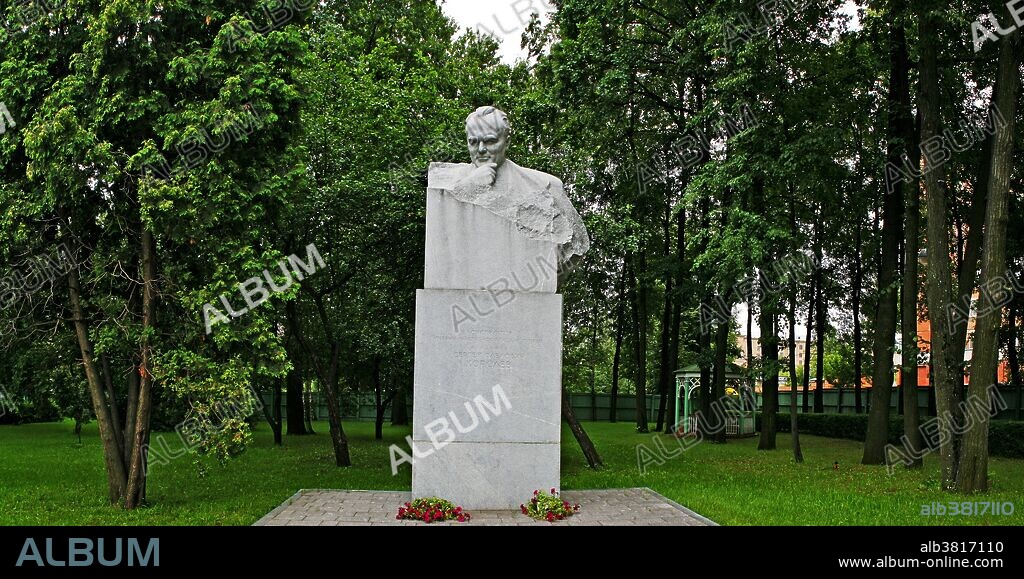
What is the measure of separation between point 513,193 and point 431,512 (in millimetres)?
3596

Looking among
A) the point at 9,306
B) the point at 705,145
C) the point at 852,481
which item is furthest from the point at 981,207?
the point at 9,306

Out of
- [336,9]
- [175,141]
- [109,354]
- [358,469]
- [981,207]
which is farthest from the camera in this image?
[336,9]

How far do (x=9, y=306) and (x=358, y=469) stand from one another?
23.2ft

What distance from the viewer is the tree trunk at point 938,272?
12.4 m

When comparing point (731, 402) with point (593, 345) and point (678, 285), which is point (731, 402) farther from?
point (593, 345)

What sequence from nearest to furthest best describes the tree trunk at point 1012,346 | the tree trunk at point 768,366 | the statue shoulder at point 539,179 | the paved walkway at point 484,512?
1. the paved walkway at point 484,512
2. the statue shoulder at point 539,179
3. the tree trunk at point 768,366
4. the tree trunk at point 1012,346

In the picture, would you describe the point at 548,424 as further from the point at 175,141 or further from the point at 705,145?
the point at 705,145

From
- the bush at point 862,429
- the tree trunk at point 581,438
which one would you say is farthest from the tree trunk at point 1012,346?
the tree trunk at point 581,438

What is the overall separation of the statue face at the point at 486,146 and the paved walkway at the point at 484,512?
3920 mm

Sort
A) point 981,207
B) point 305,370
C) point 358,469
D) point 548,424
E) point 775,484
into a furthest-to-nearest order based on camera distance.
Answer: point 305,370
point 358,469
point 981,207
point 775,484
point 548,424

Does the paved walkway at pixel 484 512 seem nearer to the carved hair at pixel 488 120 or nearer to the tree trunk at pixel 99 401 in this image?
the tree trunk at pixel 99 401

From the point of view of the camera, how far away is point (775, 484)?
1315 centimetres

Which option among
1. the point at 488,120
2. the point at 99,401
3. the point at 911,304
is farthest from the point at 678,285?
the point at 99,401

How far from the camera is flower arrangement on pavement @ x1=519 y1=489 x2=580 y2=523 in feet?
28.6
